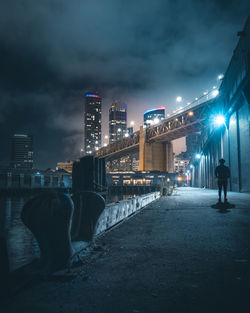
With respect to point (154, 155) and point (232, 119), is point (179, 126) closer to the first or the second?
point (154, 155)

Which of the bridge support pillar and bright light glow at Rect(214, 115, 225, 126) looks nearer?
bright light glow at Rect(214, 115, 225, 126)

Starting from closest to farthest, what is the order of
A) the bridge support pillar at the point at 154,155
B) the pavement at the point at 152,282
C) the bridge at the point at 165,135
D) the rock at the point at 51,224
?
1. the pavement at the point at 152,282
2. the rock at the point at 51,224
3. the bridge at the point at 165,135
4. the bridge support pillar at the point at 154,155

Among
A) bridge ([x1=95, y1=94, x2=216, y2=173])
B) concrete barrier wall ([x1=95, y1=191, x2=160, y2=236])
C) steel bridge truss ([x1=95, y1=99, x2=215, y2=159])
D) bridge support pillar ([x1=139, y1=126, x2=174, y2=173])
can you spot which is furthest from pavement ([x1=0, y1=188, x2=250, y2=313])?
bridge support pillar ([x1=139, y1=126, x2=174, y2=173])

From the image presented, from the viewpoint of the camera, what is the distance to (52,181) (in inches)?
3861

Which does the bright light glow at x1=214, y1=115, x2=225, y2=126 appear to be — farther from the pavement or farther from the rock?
the rock

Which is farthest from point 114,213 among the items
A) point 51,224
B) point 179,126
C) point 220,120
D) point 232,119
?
point 179,126

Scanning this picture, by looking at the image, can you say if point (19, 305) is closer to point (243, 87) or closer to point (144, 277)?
point (144, 277)

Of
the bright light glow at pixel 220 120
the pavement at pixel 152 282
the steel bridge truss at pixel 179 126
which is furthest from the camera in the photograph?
the steel bridge truss at pixel 179 126

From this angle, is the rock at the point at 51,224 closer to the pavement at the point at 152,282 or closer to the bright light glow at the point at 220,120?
the pavement at the point at 152,282

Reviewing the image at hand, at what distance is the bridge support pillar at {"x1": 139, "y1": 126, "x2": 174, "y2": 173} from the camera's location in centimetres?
6594

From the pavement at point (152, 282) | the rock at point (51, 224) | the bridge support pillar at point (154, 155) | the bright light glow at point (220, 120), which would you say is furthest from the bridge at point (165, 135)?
the rock at point (51, 224)

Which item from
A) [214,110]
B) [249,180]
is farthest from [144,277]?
[214,110]

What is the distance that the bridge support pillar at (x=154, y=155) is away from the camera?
65938mm

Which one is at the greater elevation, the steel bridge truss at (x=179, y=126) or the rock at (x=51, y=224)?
the steel bridge truss at (x=179, y=126)
